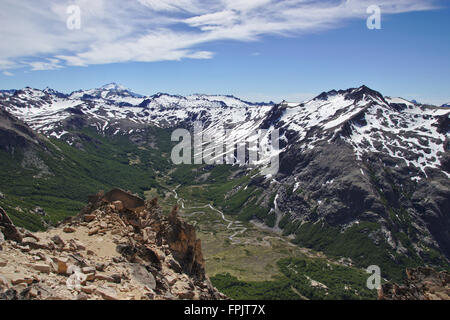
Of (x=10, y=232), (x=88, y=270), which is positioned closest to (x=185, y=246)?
(x=88, y=270)

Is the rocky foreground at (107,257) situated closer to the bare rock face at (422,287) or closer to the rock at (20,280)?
the rock at (20,280)

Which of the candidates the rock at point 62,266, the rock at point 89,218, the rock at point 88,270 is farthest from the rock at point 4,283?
the rock at point 89,218

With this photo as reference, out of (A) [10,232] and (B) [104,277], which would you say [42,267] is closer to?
(B) [104,277]

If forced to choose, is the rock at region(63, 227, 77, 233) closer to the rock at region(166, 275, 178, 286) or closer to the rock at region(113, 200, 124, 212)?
the rock at region(113, 200, 124, 212)

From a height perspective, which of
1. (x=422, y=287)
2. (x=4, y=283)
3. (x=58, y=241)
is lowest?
(x=422, y=287)
